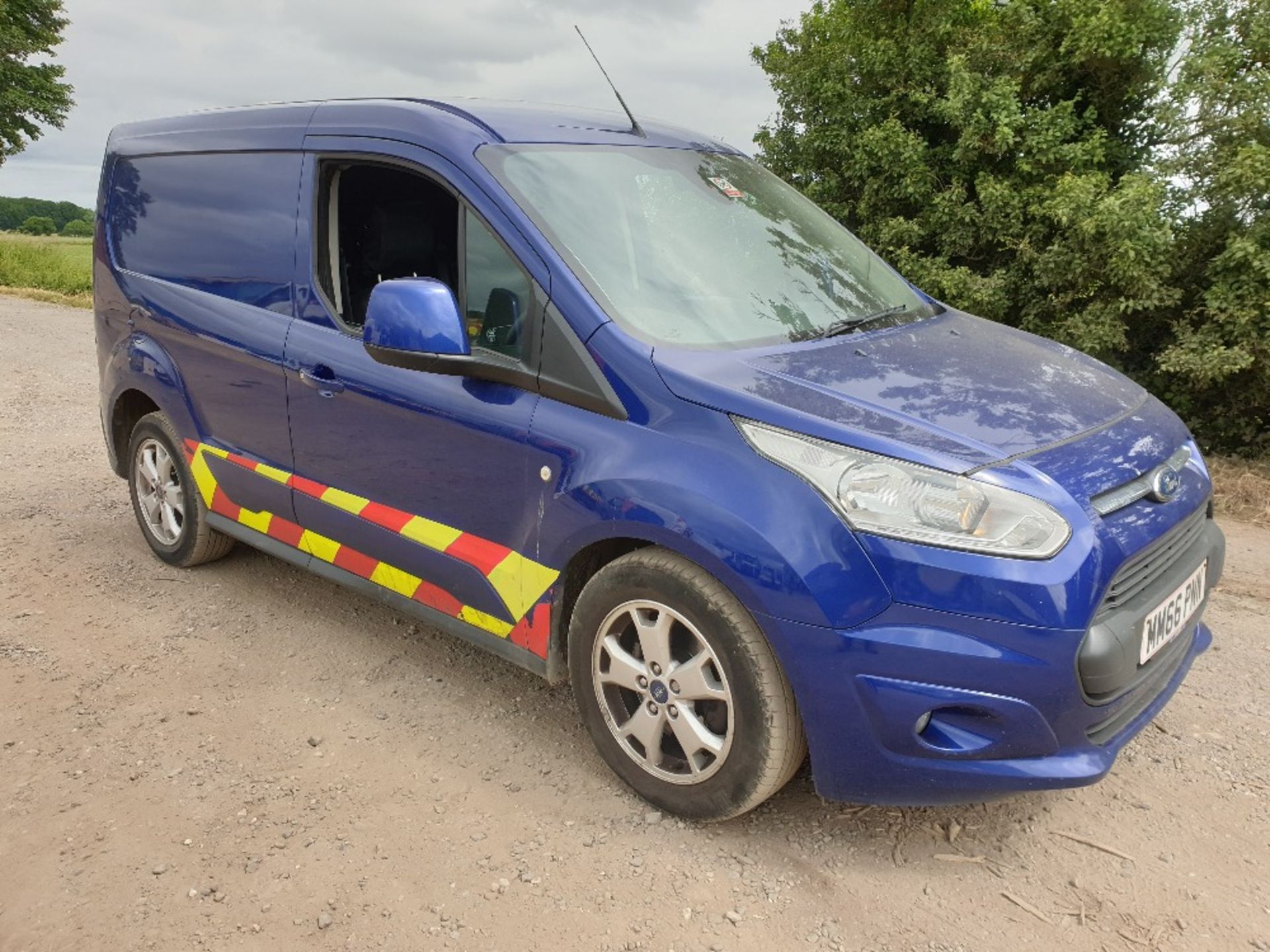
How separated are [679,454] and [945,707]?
2.87ft

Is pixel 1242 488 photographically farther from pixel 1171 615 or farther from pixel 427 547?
pixel 427 547

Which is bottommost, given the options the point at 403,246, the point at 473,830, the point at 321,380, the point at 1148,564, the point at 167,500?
the point at 473,830

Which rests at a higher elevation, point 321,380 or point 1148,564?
point 321,380

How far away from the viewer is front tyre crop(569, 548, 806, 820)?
2.51 m

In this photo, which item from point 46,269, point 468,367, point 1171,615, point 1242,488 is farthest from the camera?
point 46,269

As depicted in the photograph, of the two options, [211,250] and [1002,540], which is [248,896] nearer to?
[1002,540]

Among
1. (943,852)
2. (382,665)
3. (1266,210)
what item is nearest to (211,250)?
(382,665)

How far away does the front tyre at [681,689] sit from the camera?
2.51m

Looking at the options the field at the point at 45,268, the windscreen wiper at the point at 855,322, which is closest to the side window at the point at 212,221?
the windscreen wiper at the point at 855,322

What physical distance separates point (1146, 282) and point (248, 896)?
20.2ft

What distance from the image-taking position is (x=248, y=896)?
8.29 feet

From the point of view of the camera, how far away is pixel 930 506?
2.32 meters

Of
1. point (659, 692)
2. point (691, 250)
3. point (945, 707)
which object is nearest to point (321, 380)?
point (691, 250)

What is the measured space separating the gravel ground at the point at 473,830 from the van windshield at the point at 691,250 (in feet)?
4.56
